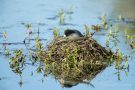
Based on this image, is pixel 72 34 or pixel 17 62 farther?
pixel 72 34

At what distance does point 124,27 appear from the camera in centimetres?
1330

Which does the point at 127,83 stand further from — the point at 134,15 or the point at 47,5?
the point at 47,5

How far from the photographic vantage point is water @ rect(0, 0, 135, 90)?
28.8 feet

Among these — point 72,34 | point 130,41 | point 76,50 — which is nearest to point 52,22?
point 130,41

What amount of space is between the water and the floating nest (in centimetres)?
19

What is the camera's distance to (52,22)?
1350 centimetres

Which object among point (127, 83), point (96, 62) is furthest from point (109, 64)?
point (127, 83)

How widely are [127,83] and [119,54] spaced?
4.10 ft

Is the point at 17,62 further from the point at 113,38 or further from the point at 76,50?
the point at 113,38

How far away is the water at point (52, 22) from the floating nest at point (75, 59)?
0.19m

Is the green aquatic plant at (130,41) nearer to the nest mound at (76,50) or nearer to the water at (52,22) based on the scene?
the water at (52,22)

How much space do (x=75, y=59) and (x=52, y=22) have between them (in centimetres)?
396

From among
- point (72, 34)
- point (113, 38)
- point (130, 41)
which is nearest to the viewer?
point (72, 34)

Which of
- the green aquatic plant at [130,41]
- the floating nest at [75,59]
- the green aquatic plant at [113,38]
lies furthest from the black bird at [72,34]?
the green aquatic plant at [130,41]
